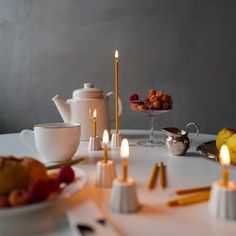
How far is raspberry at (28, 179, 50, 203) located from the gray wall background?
5.57 ft

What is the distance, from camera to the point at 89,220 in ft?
1.32

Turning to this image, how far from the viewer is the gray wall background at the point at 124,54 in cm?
203

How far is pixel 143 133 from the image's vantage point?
1.22 m

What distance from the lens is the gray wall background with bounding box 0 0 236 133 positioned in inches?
80.0

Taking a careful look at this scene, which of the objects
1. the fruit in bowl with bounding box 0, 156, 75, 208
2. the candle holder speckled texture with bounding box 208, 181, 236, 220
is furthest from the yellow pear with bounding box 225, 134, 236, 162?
the fruit in bowl with bounding box 0, 156, 75, 208

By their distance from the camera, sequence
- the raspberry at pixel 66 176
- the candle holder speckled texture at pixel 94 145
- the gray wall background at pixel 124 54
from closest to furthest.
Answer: the raspberry at pixel 66 176
the candle holder speckled texture at pixel 94 145
the gray wall background at pixel 124 54

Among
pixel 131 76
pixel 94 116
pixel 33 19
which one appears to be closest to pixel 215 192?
pixel 94 116

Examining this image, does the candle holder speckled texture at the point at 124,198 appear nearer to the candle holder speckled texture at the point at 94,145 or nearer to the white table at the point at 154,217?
the white table at the point at 154,217

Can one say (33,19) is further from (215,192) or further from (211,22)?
(215,192)

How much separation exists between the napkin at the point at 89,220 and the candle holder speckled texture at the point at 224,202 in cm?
14

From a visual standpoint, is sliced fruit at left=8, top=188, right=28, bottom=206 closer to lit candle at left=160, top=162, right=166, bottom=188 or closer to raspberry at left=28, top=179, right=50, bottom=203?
raspberry at left=28, top=179, right=50, bottom=203

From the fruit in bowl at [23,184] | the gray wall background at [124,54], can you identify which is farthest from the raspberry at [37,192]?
the gray wall background at [124,54]

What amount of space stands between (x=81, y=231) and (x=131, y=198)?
10cm

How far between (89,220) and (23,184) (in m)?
0.13
